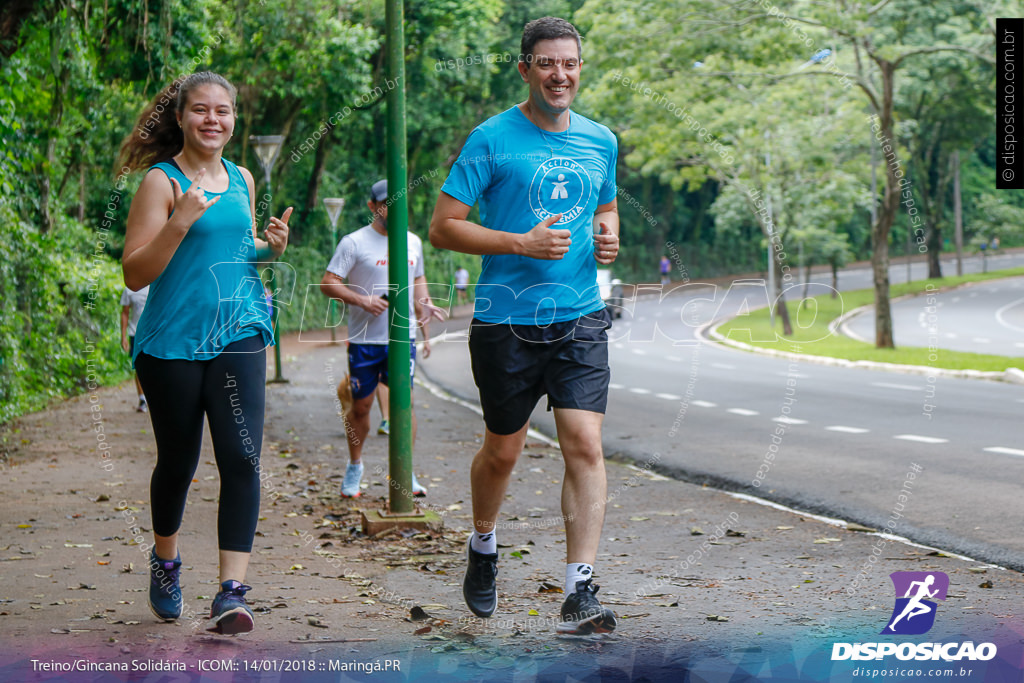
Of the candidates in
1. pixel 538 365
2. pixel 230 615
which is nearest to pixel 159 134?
pixel 538 365

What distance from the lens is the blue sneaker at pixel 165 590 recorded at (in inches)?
174

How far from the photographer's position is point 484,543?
15.4ft

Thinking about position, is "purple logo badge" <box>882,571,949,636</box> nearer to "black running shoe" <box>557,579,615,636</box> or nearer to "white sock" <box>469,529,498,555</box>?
"black running shoe" <box>557,579,615,636</box>

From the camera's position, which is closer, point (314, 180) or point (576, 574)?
point (576, 574)

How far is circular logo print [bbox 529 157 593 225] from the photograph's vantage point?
4.46m

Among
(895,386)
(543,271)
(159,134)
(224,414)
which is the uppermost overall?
(159,134)

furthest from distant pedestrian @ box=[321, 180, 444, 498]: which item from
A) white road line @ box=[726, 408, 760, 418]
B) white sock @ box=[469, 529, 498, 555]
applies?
white road line @ box=[726, 408, 760, 418]

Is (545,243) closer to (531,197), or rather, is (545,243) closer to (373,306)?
(531,197)

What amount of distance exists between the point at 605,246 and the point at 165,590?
2.02m

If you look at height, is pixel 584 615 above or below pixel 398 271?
below

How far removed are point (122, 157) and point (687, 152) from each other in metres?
28.9

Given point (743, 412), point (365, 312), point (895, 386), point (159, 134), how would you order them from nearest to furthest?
point (159, 134) < point (365, 312) < point (743, 412) < point (895, 386)

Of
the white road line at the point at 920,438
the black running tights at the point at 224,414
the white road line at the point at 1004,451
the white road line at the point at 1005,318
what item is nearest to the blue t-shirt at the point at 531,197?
the black running tights at the point at 224,414

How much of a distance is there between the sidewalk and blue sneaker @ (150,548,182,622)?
57 mm
